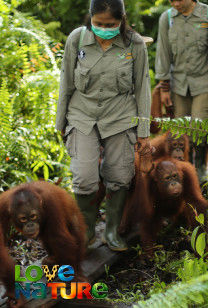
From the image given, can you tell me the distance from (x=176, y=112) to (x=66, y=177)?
153cm

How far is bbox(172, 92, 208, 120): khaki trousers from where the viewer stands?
538cm

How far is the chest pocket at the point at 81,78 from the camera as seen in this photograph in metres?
3.86

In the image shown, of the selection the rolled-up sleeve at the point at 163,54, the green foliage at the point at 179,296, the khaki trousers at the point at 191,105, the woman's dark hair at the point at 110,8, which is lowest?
the khaki trousers at the point at 191,105

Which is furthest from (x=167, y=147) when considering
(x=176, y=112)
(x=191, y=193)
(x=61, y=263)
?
(x=61, y=263)

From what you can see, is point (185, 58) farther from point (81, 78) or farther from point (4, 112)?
point (4, 112)

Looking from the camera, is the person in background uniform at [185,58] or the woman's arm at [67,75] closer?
the woman's arm at [67,75]

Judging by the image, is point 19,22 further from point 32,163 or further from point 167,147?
point 167,147

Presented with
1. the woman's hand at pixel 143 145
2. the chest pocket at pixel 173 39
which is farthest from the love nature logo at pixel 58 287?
the chest pocket at pixel 173 39

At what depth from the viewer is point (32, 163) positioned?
5.67 meters

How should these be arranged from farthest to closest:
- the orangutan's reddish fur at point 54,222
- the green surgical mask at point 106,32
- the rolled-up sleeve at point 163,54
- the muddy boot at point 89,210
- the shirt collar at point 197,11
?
the rolled-up sleeve at point 163,54
the shirt collar at point 197,11
the muddy boot at point 89,210
the green surgical mask at point 106,32
the orangutan's reddish fur at point 54,222

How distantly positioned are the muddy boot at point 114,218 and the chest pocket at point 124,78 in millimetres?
939

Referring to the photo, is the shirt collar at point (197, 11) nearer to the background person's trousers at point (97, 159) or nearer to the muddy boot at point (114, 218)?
the background person's trousers at point (97, 159)

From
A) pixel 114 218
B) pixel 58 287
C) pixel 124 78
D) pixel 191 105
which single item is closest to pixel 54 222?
pixel 58 287

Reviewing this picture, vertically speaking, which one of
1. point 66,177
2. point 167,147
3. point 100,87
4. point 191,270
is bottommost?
point 66,177
